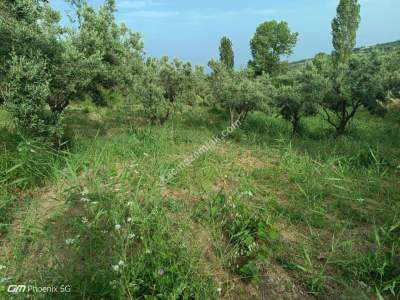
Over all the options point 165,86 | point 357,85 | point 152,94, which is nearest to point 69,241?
point 152,94

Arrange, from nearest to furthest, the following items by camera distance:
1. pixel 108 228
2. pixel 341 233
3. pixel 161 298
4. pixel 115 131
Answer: pixel 161 298, pixel 108 228, pixel 341 233, pixel 115 131

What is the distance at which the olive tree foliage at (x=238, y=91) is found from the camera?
Answer: 11344 mm

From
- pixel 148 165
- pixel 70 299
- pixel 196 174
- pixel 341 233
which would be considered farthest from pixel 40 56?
pixel 341 233

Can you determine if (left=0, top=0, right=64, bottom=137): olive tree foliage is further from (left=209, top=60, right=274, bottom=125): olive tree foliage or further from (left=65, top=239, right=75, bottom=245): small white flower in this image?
(left=209, top=60, right=274, bottom=125): olive tree foliage

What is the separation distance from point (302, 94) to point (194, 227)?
959 cm

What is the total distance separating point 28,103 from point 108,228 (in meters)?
3.71

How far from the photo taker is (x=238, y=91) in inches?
446

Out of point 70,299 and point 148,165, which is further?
point 148,165

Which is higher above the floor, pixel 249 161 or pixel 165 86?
pixel 165 86

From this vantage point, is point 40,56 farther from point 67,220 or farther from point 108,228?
point 108,228

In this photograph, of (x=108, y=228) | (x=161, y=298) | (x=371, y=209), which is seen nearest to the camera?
(x=161, y=298)

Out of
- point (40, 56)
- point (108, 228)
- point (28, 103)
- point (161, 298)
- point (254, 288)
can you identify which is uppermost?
point (40, 56)

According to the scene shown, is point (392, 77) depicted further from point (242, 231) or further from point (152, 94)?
point (242, 231)

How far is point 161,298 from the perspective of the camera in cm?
265
